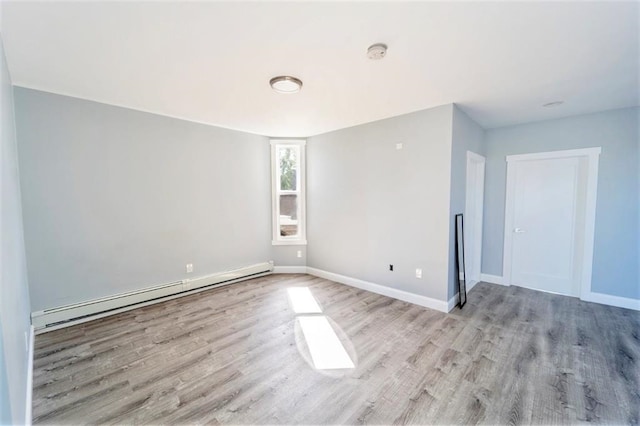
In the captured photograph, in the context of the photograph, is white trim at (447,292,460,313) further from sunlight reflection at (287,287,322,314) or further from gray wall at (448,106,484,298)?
sunlight reflection at (287,287,322,314)

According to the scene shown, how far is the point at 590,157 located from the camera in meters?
3.54

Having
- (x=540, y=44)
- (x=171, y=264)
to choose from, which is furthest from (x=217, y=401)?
(x=540, y=44)

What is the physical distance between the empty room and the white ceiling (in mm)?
20

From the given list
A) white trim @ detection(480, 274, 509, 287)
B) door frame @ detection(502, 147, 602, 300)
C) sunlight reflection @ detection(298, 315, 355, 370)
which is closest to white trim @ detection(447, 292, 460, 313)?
white trim @ detection(480, 274, 509, 287)

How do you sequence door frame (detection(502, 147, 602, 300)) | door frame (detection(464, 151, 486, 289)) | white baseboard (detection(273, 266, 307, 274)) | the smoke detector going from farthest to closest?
white baseboard (detection(273, 266, 307, 274)) < door frame (detection(464, 151, 486, 289)) < door frame (detection(502, 147, 602, 300)) < the smoke detector

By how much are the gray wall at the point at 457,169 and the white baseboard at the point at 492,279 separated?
1.41 meters

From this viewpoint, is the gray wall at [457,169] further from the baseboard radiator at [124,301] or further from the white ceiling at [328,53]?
the baseboard radiator at [124,301]

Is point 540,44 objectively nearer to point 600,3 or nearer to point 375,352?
point 600,3

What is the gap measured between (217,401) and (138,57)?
107 inches

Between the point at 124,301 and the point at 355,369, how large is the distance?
2.94 m

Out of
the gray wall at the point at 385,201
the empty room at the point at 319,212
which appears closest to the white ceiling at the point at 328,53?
the empty room at the point at 319,212

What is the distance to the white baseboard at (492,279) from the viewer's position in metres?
4.33

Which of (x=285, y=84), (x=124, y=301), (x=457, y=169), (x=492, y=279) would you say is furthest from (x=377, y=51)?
(x=492, y=279)

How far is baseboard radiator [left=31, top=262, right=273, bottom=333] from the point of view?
9.20 ft
